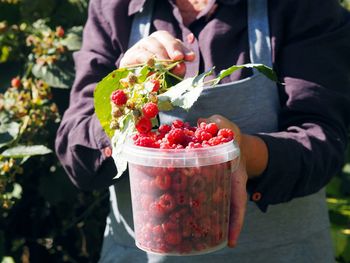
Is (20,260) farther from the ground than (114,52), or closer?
closer

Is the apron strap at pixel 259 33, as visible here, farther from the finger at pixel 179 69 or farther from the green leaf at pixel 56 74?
the green leaf at pixel 56 74

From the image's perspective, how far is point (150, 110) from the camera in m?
1.12

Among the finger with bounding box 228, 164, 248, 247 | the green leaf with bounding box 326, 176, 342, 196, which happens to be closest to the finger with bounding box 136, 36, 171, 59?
the finger with bounding box 228, 164, 248, 247

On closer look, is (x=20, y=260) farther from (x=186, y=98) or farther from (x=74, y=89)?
(x=186, y=98)

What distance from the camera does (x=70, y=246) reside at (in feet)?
7.15

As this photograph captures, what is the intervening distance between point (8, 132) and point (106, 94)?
1.99 ft

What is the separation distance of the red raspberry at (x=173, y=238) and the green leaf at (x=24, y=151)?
0.64 metres

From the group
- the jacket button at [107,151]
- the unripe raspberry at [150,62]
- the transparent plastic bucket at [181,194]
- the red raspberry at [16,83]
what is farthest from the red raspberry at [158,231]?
the red raspberry at [16,83]

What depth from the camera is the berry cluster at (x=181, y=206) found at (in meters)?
1.12

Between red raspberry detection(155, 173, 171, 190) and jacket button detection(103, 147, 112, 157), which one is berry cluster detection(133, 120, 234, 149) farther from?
jacket button detection(103, 147, 112, 157)

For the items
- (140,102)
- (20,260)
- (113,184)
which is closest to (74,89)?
(113,184)

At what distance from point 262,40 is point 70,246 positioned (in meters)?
0.93

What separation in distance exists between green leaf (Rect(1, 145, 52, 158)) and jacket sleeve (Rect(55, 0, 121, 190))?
156 millimetres

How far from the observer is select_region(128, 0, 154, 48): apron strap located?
155 centimetres
